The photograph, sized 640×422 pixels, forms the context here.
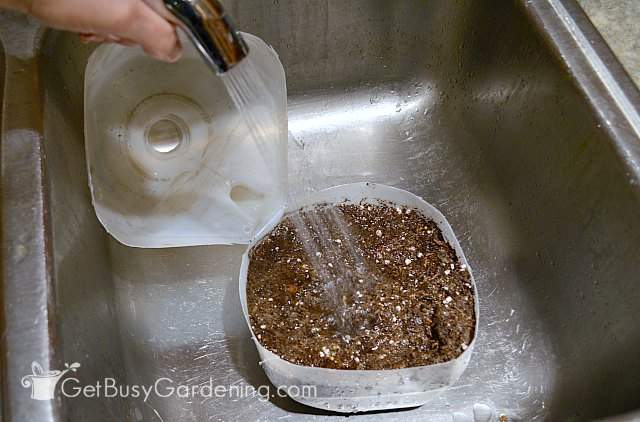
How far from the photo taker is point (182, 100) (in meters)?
0.83

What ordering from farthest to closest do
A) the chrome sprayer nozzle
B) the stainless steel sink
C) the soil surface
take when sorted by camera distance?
the soil surface, the stainless steel sink, the chrome sprayer nozzle

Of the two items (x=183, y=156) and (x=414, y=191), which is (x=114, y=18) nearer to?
(x=183, y=156)

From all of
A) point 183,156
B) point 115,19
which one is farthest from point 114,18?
point 183,156

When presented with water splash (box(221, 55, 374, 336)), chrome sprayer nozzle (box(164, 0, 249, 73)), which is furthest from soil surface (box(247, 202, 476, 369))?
chrome sprayer nozzle (box(164, 0, 249, 73))

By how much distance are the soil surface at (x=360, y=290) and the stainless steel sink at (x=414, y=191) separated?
0.09 meters

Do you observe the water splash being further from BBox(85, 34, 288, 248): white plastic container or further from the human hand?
the human hand

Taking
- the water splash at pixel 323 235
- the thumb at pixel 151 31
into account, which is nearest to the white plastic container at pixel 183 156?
the water splash at pixel 323 235

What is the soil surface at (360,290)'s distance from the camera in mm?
745

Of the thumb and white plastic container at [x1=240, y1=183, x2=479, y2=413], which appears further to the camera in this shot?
white plastic container at [x1=240, y1=183, x2=479, y2=413]

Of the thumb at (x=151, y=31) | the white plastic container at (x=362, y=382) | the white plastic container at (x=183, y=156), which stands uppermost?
the thumb at (x=151, y=31)

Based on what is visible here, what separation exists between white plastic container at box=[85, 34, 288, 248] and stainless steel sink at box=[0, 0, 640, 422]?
0.17 ft

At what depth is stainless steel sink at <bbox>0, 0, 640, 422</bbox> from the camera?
2.06 feet

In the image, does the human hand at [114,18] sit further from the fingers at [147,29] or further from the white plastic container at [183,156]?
the white plastic container at [183,156]

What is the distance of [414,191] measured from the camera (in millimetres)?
972
